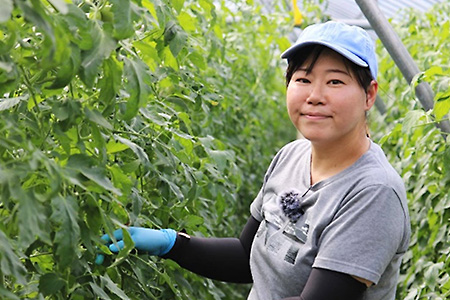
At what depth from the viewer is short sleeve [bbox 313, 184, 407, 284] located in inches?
72.2

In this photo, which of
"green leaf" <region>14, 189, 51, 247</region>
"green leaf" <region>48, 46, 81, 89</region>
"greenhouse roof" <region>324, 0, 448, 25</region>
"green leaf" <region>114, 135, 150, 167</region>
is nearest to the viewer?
"green leaf" <region>14, 189, 51, 247</region>

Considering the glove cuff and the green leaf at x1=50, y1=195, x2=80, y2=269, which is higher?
the green leaf at x1=50, y1=195, x2=80, y2=269

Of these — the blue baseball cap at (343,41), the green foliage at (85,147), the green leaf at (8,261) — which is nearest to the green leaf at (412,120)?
the green foliage at (85,147)

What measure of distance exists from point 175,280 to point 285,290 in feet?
1.38

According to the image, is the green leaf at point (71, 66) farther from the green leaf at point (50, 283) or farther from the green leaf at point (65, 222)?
the green leaf at point (50, 283)

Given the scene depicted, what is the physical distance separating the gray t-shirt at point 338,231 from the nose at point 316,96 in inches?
7.3

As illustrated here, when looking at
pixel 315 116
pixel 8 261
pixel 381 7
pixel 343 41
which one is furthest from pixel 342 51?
pixel 381 7

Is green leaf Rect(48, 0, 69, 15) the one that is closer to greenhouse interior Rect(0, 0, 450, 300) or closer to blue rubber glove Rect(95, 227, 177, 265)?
greenhouse interior Rect(0, 0, 450, 300)

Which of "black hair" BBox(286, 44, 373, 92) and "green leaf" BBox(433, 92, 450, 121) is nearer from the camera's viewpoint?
"black hair" BBox(286, 44, 373, 92)

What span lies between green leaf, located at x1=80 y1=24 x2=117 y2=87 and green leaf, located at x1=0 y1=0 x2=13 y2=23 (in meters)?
0.25

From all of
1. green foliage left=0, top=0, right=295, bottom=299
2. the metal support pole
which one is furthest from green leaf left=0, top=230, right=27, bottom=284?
the metal support pole

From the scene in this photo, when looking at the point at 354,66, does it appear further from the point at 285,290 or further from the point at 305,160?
the point at 285,290

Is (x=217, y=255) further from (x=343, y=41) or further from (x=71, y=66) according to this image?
(x=71, y=66)

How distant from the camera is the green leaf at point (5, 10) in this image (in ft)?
3.53
